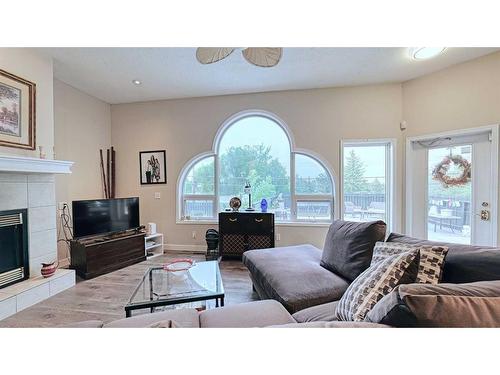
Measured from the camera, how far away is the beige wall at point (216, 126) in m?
3.84

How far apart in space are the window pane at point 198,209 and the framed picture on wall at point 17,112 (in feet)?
7.83

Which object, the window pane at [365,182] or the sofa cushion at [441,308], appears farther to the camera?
the window pane at [365,182]

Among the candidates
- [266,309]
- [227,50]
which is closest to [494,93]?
[227,50]

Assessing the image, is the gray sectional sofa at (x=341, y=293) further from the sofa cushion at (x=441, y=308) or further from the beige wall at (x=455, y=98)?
the beige wall at (x=455, y=98)

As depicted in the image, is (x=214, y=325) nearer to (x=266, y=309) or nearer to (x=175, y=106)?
(x=266, y=309)

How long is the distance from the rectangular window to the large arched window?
310 mm

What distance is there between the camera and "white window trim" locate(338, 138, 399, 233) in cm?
378

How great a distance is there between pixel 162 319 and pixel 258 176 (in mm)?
3190

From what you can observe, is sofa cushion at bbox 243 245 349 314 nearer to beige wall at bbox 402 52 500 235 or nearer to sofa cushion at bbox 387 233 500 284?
sofa cushion at bbox 387 233 500 284

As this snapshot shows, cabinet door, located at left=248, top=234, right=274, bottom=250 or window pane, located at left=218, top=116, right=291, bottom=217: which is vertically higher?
window pane, located at left=218, top=116, right=291, bottom=217

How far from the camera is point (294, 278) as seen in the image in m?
1.84

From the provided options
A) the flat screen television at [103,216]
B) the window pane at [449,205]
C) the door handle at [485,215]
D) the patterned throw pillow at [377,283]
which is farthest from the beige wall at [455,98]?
the flat screen television at [103,216]

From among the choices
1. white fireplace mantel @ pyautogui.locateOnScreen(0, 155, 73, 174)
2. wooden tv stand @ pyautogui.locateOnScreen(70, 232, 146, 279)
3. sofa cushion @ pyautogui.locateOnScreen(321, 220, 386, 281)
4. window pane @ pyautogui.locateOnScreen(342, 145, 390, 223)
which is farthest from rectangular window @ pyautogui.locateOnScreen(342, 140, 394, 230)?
white fireplace mantel @ pyautogui.locateOnScreen(0, 155, 73, 174)

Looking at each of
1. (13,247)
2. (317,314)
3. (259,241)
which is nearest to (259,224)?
(259,241)
